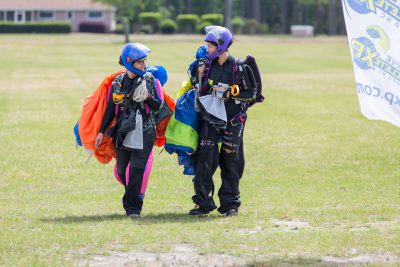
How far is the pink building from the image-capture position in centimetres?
10306

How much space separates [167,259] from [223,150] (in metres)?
2.54

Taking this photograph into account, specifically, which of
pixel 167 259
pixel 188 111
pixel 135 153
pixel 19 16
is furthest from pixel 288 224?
pixel 19 16

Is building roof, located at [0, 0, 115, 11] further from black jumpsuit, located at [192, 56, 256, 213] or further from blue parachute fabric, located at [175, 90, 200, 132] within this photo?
black jumpsuit, located at [192, 56, 256, 213]

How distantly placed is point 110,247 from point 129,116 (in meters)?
2.04

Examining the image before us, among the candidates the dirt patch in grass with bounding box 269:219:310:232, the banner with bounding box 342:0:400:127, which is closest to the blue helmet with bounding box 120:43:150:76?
the dirt patch in grass with bounding box 269:219:310:232

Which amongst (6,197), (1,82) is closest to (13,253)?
(6,197)

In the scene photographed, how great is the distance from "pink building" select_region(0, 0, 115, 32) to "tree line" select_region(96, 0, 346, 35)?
6.36 feet

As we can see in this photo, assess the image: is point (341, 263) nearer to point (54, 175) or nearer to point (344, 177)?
point (344, 177)

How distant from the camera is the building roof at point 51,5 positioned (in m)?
103

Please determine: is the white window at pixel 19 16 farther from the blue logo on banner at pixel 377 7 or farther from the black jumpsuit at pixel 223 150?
the blue logo on banner at pixel 377 7

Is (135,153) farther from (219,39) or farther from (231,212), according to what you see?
Answer: (219,39)

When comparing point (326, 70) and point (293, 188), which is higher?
point (293, 188)

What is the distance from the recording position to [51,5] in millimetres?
104812

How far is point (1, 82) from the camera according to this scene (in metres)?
33.4
